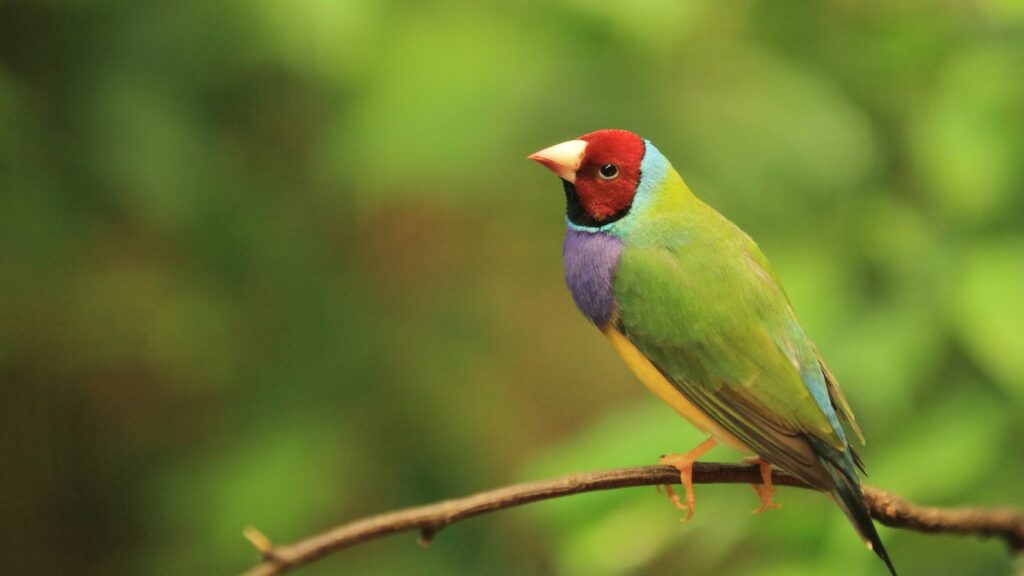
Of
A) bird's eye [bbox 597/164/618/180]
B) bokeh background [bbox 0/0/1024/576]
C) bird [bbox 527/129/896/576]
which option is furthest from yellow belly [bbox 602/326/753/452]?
bokeh background [bbox 0/0/1024/576]

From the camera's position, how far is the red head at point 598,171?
101 cm

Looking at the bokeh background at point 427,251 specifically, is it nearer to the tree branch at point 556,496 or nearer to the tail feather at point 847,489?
the tree branch at point 556,496

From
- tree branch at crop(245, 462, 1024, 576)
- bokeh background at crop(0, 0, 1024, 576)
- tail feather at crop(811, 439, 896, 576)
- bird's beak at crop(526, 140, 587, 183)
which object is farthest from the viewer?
bokeh background at crop(0, 0, 1024, 576)

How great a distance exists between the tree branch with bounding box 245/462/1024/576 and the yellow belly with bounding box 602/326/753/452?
1.6 inches

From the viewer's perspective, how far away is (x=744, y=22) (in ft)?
9.02

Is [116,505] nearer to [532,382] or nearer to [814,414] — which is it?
[532,382]

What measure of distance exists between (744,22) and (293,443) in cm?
138

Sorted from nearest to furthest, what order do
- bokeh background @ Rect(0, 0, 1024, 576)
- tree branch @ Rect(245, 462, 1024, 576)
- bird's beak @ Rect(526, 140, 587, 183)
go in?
bird's beak @ Rect(526, 140, 587, 183) < tree branch @ Rect(245, 462, 1024, 576) < bokeh background @ Rect(0, 0, 1024, 576)

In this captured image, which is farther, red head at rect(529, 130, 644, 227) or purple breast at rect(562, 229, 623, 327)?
purple breast at rect(562, 229, 623, 327)

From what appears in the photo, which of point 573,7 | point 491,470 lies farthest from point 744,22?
point 491,470

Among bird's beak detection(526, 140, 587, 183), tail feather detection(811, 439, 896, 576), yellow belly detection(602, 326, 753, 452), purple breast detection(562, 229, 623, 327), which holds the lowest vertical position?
tail feather detection(811, 439, 896, 576)

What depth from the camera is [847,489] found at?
120cm

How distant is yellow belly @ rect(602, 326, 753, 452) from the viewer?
1.33 meters

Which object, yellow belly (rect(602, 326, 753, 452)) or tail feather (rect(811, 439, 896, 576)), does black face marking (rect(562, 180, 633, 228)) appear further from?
tail feather (rect(811, 439, 896, 576))
